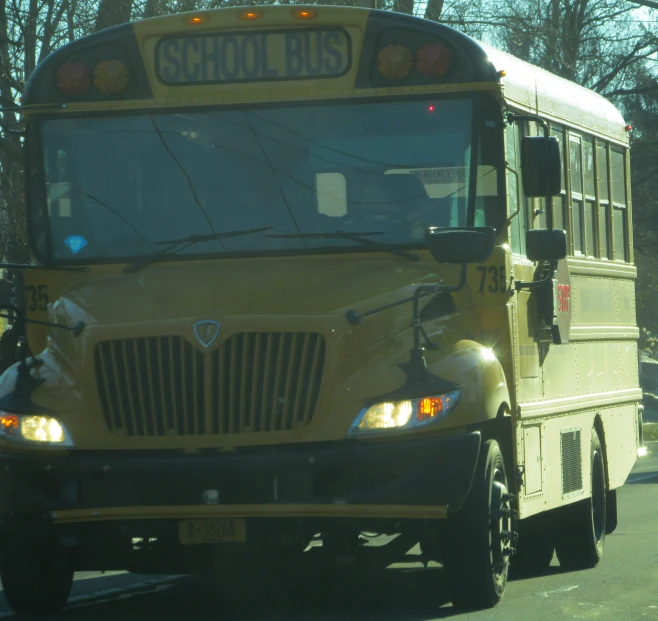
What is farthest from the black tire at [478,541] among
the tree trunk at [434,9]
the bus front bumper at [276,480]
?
the tree trunk at [434,9]

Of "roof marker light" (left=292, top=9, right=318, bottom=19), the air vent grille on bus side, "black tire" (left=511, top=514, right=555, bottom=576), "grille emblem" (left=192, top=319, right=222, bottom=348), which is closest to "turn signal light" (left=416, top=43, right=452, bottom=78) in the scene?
"roof marker light" (left=292, top=9, right=318, bottom=19)

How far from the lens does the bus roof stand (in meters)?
8.26

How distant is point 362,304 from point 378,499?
0.85 m

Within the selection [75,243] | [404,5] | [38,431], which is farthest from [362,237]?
[404,5]

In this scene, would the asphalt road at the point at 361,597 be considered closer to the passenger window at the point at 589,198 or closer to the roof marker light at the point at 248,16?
the passenger window at the point at 589,198

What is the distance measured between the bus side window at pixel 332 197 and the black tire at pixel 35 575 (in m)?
1.91

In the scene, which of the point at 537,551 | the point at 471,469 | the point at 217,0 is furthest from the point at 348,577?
the point at 217,0

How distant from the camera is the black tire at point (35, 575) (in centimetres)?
736

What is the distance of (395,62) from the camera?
7.82 m

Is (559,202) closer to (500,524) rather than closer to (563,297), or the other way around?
(563,297)

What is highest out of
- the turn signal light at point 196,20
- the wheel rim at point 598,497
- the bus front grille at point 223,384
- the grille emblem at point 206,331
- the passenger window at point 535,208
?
the turn signal light at point 196,20

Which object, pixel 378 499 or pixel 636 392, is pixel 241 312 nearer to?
pixel 378 499

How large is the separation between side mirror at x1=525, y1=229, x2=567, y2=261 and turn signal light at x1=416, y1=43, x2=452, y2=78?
878 millimetres

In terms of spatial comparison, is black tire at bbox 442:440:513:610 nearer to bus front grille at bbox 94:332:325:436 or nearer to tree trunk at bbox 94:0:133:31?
bus front grille at bbox 94:332:325:436
